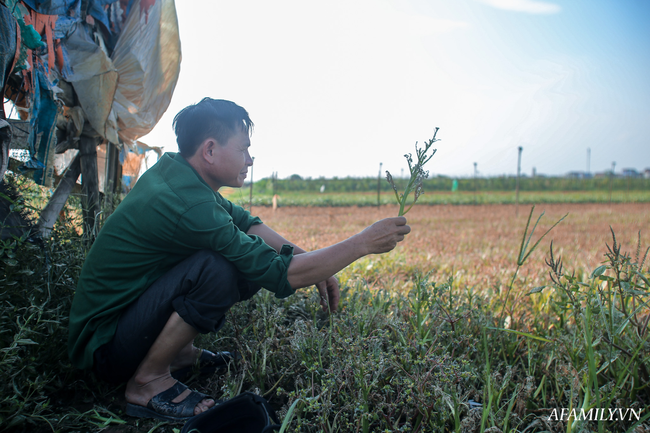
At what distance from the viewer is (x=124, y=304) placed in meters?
1.60

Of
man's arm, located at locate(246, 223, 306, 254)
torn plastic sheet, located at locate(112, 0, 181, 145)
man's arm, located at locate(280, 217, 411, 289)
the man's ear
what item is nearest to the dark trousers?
man's arm, located at locate(280, 217, 411, 289)

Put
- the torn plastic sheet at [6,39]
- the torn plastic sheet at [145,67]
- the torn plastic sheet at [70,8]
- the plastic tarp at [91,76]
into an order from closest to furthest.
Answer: the torn plastic sheet at [6,39]
the torn plastic sheet at [70,8]
the plastic tarp at [91,76]
the torn plastic sheet at [145,67]

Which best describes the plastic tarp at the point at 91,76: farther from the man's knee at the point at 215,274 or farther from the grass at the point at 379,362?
the man's knee at the point at 215,274

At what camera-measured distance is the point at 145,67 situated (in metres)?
3.09

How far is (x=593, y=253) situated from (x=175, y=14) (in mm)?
5716

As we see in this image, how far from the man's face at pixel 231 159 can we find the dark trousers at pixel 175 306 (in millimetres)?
382

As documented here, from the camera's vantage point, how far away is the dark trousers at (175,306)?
60.9 inches

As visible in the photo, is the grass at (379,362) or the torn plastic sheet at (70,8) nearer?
the grass at (379,362)

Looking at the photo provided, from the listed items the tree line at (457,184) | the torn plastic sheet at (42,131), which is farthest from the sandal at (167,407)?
the tree line at (457,184)

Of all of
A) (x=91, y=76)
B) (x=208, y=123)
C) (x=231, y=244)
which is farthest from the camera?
(x=91, y=76)

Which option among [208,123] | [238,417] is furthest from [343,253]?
[208,123]

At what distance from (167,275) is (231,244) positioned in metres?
0.33

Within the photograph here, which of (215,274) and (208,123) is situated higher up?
(208,123)

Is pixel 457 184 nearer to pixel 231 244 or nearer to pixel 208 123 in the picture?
pixel 208 123
